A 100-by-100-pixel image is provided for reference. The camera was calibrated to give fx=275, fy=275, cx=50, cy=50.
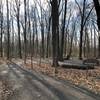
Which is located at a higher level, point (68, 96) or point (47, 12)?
point (47, 12)

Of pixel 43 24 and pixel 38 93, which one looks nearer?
pixel 38 93

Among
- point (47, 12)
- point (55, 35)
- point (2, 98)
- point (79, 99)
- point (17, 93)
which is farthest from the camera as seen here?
point (47, 12)

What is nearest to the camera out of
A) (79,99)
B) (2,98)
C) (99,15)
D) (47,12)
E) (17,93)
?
(79,99)

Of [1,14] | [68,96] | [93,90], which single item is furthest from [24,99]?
[1,14]

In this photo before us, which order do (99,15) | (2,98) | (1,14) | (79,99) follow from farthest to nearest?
(1,14) < (99,15) < (2,98) < (79,99)

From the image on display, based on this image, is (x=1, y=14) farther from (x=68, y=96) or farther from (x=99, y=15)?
(x=68, y=96)

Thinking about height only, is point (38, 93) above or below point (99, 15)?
below

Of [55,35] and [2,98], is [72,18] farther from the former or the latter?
[2,98]

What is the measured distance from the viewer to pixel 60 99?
10203 millimetres

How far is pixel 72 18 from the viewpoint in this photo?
7194 cm

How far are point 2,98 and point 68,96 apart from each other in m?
2.67

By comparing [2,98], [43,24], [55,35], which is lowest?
[2,98]

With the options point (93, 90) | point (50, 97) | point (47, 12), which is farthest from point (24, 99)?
point (47, 12)

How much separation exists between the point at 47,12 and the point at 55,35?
35.4m
